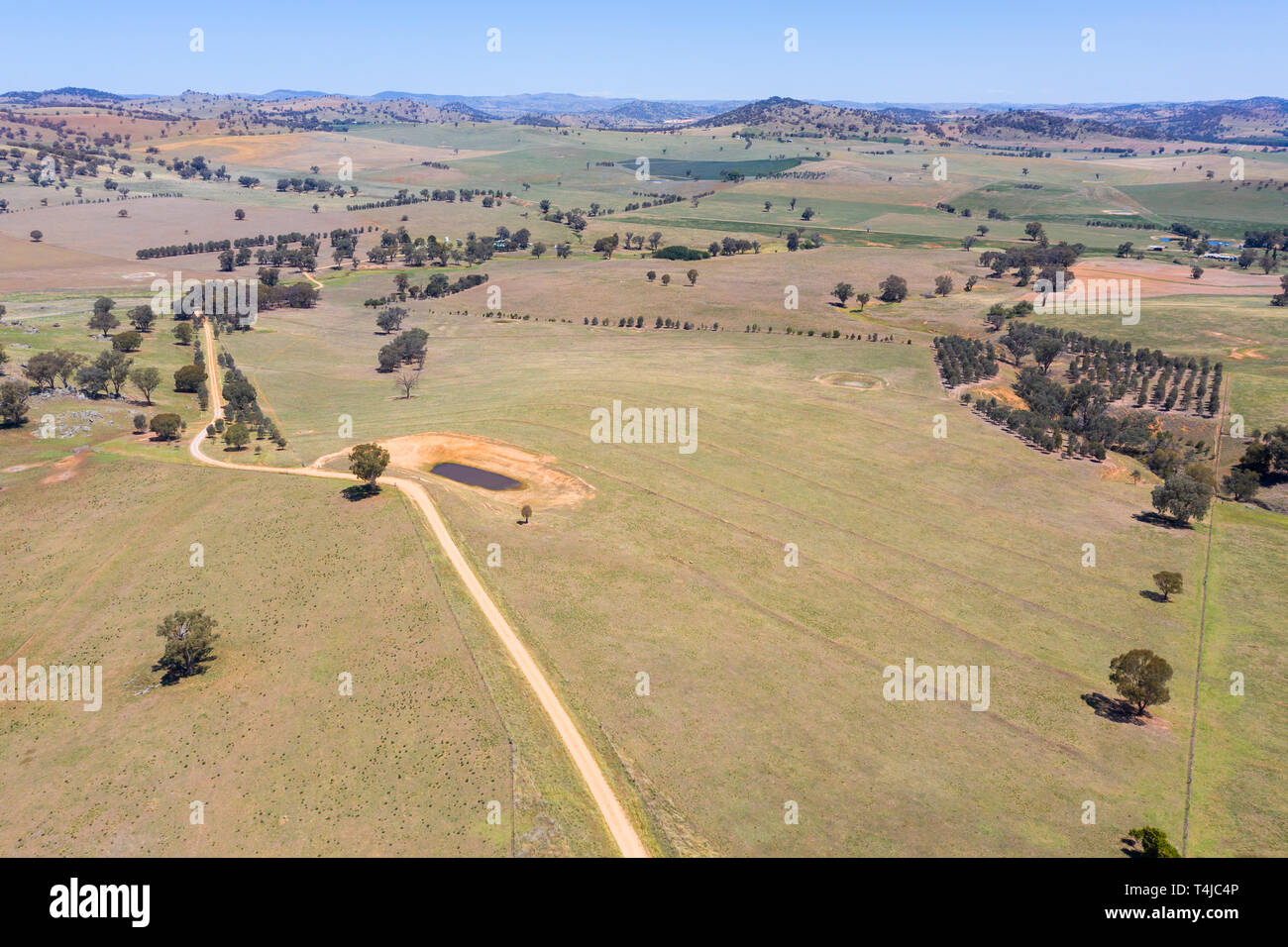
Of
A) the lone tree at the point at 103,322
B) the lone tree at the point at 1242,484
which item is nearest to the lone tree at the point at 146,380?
the lone tree at the point at 103,322

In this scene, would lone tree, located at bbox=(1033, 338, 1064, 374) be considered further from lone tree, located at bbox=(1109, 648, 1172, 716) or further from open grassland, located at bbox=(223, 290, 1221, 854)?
lone tree, located at bbox=(1109, 648, 1172, 716)

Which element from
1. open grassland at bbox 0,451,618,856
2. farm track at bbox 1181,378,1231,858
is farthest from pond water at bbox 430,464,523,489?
farm track at bbox 1181,378,1231,858

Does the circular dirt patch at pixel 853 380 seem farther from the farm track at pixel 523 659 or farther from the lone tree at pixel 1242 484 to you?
the farm track at pixel 523 659

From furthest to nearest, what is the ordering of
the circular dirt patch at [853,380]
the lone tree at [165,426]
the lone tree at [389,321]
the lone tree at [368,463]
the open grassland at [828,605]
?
1. the lone tree at [389,321]
2. the circular dirt patch at [853,380]
3. the lone tree at [165,426]
4. the lone tree at [368,463]
5. the open grassland at [828,605]

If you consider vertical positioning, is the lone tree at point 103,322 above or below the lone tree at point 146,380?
above

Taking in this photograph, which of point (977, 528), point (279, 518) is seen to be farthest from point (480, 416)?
point (977, 528)

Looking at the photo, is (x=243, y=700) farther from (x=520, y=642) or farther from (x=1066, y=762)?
(x=1066, y=762)
